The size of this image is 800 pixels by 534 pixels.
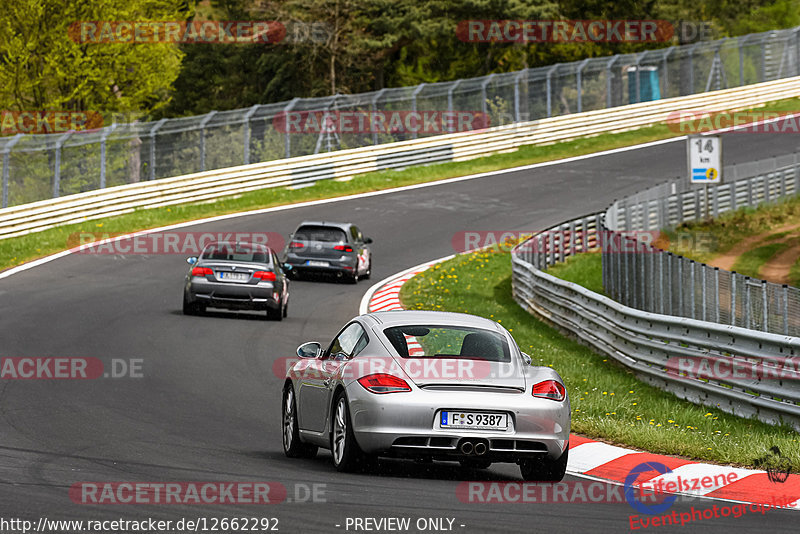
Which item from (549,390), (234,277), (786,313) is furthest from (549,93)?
(549,390)

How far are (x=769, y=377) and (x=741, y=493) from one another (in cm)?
359

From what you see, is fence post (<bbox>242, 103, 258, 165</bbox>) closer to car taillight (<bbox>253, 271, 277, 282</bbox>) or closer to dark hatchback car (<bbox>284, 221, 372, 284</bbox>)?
dark hatchback car (<bbox>284, 221, 372, 284</bbox>)

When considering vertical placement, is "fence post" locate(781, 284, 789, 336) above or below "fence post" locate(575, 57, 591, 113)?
above

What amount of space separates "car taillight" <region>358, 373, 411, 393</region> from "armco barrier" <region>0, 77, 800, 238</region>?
2509 centimetres

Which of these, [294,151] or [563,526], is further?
[294,151]

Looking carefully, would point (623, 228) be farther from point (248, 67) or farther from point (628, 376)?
point (248, 67)

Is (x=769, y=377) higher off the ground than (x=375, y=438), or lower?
lower

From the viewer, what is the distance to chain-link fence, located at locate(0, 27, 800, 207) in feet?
114

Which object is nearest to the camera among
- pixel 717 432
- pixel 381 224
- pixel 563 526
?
pixel 563 526

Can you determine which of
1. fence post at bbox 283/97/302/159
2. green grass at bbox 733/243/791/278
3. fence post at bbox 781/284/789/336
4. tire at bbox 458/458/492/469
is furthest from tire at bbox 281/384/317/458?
fence post at bbox 283/97/302/159

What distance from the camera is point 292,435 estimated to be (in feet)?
35.7

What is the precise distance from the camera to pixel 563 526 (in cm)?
759

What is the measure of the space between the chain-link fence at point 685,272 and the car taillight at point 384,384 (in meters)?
5.36

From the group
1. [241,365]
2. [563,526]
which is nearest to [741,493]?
[563,526]
